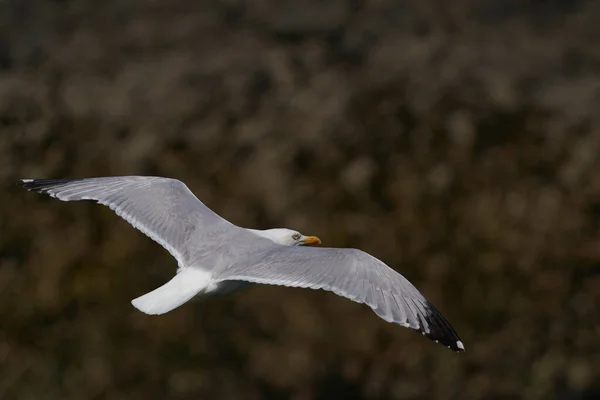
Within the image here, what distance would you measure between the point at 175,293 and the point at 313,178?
14.8ft

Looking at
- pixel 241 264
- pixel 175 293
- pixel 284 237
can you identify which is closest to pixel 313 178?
pixel 284 237

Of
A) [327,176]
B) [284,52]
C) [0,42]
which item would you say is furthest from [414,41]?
Answer: [0,42]

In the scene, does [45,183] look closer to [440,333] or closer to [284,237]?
[284,237]

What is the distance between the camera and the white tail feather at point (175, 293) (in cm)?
418

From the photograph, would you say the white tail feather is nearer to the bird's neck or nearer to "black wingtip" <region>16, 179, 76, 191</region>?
the bird's neck

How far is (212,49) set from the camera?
10.3 m

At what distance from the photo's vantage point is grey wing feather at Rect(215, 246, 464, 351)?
4172 millimetres

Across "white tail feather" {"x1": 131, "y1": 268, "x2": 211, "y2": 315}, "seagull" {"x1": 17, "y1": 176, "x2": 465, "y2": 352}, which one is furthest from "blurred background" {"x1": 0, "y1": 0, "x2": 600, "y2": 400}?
"white tail feather" {"x1": 131, "y1": 268, "x2": 211, "y2": 315}

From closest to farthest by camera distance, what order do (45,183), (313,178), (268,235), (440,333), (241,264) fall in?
1. (440,333)
2. (241,264)
3. (268,235)
4. (45,183)
5. (313,178)

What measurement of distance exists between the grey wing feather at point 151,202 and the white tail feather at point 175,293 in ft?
0.99

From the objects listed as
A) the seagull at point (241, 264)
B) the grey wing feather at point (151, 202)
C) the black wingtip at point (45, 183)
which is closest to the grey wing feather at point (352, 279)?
the seagull at point (241, 264)

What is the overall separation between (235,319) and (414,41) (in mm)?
3417

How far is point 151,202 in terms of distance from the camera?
493cm

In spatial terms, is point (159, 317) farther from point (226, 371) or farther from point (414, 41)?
point (414, 41)
